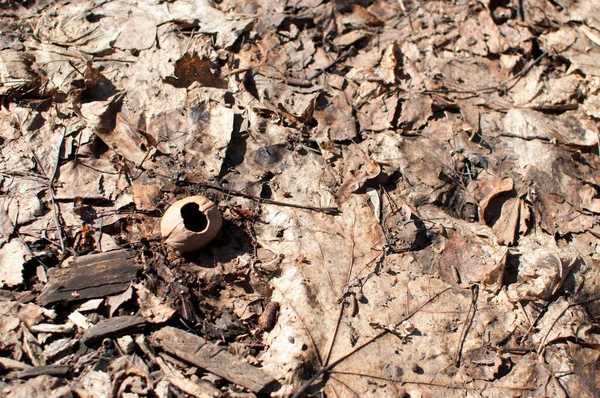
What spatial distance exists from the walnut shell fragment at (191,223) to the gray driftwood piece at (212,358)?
49 cm

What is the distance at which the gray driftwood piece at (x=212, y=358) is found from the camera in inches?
96.7

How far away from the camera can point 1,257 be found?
2725 millimetres

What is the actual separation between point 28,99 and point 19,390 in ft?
6.75

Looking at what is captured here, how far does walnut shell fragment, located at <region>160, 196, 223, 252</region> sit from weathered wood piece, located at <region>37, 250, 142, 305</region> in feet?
0.87

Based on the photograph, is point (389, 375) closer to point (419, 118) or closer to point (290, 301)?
point (290, 301)

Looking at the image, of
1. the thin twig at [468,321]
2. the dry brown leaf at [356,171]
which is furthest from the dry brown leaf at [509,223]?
the dry brown leaf at [356,171]

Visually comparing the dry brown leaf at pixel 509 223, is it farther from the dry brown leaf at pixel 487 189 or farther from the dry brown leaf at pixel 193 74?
the dry brown leaf at pixel 193 74

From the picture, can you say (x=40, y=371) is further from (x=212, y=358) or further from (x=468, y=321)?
(x=468, y=321)

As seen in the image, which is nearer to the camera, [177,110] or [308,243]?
[308,243]

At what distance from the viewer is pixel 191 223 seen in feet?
9.71

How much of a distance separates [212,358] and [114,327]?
54cm

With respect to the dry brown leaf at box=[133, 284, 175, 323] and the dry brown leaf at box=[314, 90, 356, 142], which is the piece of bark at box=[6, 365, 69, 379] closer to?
the dry brown leaf at box=[133, 284, 175, 323]

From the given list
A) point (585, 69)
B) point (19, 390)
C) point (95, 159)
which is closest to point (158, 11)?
point (95, 159)

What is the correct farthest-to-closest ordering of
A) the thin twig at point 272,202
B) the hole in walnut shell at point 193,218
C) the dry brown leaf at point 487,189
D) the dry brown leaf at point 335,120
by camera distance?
the dry brown leaf at point 335,120, the dry brown leaf at point 487,189, the thin twig at point 272,202, the hole in walnut shell at point 193,218
